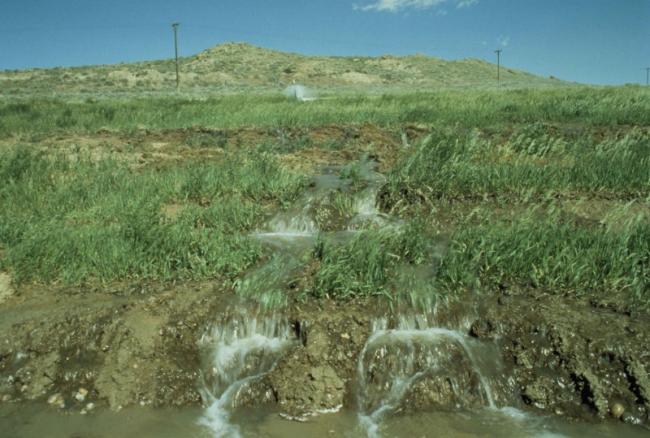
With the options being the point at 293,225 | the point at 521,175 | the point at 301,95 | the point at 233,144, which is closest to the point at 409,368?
the point at 293,225

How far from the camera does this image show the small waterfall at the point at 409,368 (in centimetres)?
466

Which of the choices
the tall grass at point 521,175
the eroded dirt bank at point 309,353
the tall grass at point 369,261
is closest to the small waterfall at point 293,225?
the tall grass at point 369,261

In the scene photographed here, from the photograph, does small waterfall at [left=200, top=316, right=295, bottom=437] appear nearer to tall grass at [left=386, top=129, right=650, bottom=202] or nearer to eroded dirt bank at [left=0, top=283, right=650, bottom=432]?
eroded dirt bank at [left=0, top=283, right=650, bottom=432]

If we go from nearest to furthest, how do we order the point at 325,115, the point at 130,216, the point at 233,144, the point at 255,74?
the point at 130,216 < the point at 233,144 < the point at 325,115 < the point at 255,74

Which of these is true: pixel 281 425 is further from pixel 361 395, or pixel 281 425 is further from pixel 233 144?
pixel 233 144

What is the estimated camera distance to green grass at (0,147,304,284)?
6305mm

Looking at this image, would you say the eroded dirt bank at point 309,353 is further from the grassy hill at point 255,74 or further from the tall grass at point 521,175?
the grassy hill at point 255,74

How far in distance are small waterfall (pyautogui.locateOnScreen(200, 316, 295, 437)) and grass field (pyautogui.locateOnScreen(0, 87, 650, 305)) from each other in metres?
0.59

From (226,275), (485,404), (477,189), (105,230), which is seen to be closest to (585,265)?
(485,404)

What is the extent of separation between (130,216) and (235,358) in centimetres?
307

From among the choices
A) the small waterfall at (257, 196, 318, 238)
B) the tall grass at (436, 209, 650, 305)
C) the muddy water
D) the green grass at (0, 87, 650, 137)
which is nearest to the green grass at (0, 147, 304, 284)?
the small waterfall at (257, 196, 318, 238)

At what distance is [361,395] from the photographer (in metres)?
4.71

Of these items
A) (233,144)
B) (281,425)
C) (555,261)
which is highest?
(233,144)

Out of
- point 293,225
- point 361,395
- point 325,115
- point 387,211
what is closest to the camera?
point 361,395
